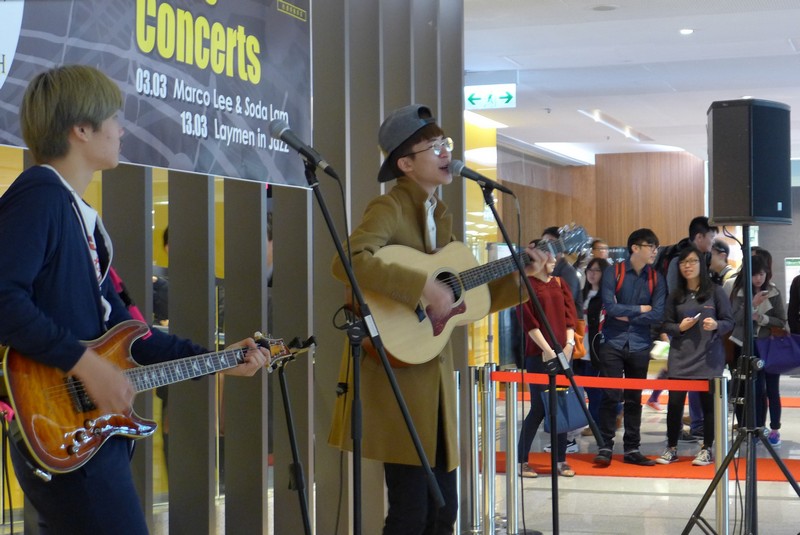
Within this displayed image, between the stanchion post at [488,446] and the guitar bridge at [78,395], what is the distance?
2889 mm

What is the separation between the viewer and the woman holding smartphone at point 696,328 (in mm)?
6891

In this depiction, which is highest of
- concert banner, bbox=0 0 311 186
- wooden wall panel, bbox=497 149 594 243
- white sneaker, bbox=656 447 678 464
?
wooden wall panel, bbox=497 149 594 243

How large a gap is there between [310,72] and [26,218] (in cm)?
224

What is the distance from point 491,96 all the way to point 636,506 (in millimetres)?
5722

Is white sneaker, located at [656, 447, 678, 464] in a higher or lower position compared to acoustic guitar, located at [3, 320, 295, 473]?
lower

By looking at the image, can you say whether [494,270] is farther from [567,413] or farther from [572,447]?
[572,447]

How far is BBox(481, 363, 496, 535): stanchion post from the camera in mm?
4766

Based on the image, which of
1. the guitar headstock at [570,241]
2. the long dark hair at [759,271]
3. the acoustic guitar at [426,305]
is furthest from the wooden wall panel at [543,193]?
the acoustic guitar at [426,305]

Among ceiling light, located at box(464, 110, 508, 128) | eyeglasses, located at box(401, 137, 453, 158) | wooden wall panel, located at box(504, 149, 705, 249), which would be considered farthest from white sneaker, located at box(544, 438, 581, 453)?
wooden wall panel, located at box(504, 149, 705, 249)

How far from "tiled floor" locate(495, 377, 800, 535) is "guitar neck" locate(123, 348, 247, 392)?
292cm

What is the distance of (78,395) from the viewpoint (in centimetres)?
206

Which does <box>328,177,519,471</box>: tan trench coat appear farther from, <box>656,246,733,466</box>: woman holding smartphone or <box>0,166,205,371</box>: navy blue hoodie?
<box>656,246,733,466</box>: woman holding smartphone

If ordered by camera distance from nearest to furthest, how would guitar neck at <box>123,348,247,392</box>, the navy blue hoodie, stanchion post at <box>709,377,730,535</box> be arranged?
the navy blue hoodie, guitar neck at <box>123,348,247,392</box>, stanchion post at <box>709,377,730,535</box>

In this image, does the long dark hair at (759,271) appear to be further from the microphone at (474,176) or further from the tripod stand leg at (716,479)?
the microphone at (474,176)
